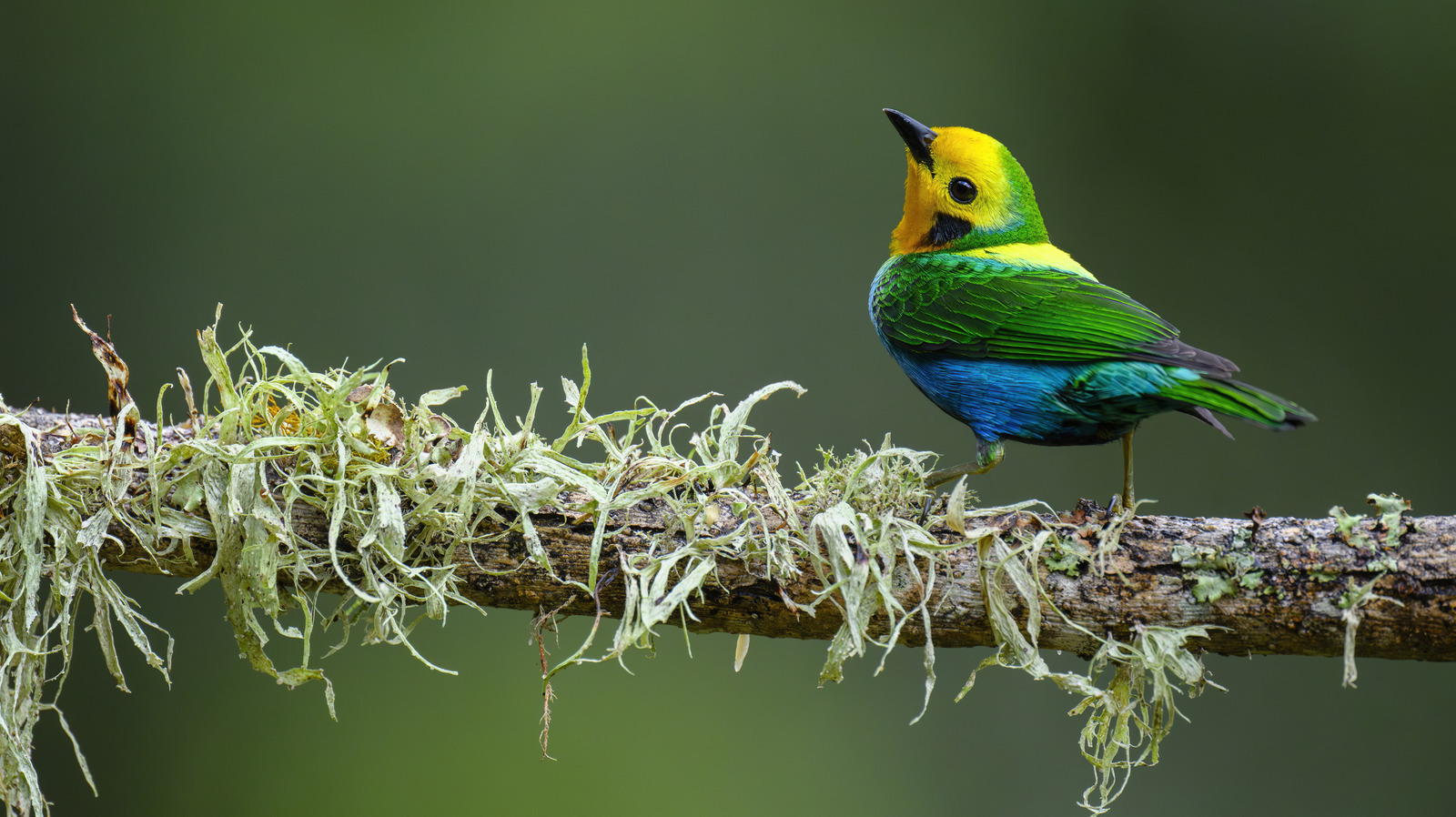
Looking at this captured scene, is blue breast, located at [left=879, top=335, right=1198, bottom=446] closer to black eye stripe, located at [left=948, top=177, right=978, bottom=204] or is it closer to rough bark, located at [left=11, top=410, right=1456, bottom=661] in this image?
rough bark, located at [left=11, top=410, right=1456, bottom=661]

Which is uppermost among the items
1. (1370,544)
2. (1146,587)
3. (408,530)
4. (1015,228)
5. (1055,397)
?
(1015,228)

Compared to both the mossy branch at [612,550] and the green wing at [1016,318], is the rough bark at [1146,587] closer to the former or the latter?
the mossy branch at [612,550]

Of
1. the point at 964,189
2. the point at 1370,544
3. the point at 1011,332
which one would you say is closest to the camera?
the point at 1370,544

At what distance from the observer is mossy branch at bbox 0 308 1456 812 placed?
1.06m

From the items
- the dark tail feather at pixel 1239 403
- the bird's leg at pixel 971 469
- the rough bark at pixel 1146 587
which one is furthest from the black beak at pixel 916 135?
the rough bark at pixel 1146 587

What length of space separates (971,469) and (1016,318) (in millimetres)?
243

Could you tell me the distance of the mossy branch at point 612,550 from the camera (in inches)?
41.6

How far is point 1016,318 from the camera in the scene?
143 centimetres

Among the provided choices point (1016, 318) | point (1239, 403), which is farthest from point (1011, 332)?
point (1239, 403)

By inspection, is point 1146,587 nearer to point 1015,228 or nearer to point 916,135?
point 1015,228

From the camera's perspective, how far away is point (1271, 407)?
1108 mm

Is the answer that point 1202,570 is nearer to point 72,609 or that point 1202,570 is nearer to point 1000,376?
point 1000,376

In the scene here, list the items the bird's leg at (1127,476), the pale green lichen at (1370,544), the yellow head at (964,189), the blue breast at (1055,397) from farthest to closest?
the yellow head at (964,189) < the blue breast at (1055,397) < the bird's leg at (1127,476) < the pale green lichen at (1370,544)

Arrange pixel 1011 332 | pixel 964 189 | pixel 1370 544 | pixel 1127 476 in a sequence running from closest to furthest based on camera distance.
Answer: pixel 1370 544, pixel 1127 476, pixel 1011 332, pixel 964 189
